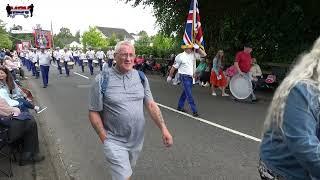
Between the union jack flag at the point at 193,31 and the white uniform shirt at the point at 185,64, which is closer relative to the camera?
the white uniform shirt at the point at 185,64

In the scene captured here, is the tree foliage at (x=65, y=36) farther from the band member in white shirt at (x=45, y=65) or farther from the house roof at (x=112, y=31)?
the band member in white shirt at (x=45, y=65)

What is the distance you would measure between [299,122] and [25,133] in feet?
16.8

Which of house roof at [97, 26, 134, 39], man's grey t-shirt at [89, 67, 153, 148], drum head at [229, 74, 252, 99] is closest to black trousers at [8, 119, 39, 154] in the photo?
man's grey t-shirt at [89, 67, 153, 148]

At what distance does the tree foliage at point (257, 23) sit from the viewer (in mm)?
18172

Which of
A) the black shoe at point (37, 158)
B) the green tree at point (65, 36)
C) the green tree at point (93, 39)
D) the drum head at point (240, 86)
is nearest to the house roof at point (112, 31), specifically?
the green tree at point (65, 36)

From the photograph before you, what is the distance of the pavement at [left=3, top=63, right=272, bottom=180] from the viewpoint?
20.9 ft

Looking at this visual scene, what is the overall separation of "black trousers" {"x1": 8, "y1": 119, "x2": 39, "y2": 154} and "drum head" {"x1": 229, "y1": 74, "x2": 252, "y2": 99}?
8627 millimetres

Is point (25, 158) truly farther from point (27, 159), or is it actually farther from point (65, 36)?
point (65, 36)

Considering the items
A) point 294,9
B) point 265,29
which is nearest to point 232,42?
point 265,29

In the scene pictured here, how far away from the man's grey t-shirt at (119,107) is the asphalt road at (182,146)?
2.09 meters

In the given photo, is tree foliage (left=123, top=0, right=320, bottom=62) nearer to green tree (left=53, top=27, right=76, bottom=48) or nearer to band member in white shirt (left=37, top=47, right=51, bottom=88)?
band member in white shirt (left=37, top=47, right=51, bottom=88)

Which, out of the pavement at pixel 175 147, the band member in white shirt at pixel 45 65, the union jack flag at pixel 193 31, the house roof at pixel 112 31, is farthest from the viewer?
the house roof at pixel 112 31

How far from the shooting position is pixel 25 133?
6.64 meters

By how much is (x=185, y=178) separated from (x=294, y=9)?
13450mm
